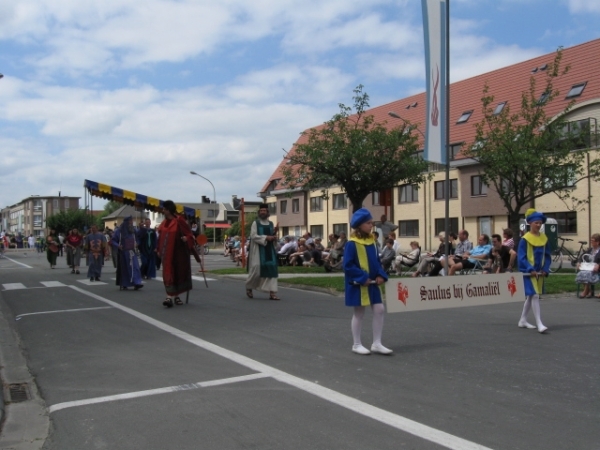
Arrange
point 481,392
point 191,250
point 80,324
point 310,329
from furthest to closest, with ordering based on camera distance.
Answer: point 191,250, point 80,324, point 310,329, point 481,392

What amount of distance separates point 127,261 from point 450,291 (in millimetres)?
9432

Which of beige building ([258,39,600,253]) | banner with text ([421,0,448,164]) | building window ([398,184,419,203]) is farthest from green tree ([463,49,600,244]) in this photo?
building window ([398,184,419,203])

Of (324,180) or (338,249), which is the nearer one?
(338,249)

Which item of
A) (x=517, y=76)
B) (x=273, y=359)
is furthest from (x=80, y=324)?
(x=517, y=76)

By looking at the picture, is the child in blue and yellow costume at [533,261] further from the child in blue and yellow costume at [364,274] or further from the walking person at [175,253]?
the walking person at [175,253]

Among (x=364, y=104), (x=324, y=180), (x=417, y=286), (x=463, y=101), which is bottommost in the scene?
(x=417, y=286)

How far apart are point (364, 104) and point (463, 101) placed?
27.8 m

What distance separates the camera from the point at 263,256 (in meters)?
13.8

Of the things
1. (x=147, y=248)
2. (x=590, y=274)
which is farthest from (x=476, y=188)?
(x=590, y=274)

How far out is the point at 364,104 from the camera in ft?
81.3

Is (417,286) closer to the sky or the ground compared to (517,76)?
closer to the ground

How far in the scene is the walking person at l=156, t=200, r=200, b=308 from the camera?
41.0 ft

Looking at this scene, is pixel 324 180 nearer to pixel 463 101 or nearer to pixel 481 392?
pixel 481 392

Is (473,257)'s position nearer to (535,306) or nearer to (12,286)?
(535,306)
